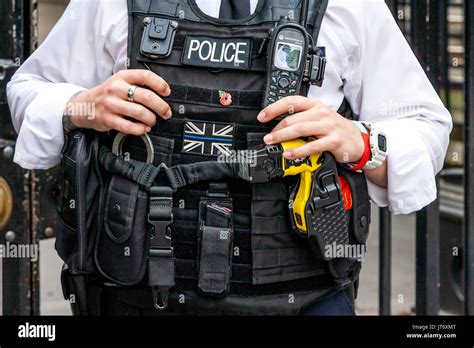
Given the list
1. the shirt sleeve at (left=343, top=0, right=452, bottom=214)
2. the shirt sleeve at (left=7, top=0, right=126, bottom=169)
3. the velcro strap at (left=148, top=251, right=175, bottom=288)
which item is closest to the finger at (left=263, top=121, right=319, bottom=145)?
the shirt sleeve at (left=343, top=0, right=452, bottom=214)

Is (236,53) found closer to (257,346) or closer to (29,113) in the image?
(29,113)

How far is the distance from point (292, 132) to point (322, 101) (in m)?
0.21

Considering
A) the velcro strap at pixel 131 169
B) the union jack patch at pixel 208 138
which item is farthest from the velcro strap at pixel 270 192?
A: the velcro strap at pixel 131 169

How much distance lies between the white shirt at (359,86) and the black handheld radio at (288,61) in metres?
0.11

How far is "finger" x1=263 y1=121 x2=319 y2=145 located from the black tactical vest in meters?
0.05

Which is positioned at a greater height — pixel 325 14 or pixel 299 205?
pixel 325 14

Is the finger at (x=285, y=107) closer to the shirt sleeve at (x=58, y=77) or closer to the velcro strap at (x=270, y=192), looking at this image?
the velcro strap at (x=270, y=192)

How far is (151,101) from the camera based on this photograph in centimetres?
180

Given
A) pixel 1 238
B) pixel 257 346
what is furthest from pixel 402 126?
pixel 1 238

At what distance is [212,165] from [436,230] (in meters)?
1.55

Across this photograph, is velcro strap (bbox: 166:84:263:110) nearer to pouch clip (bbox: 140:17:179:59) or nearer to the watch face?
pouch clip (bbox: 140:17:179:59)

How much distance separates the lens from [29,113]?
1.98m

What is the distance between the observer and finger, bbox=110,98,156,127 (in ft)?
5.90

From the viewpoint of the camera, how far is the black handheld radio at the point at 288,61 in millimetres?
1772
